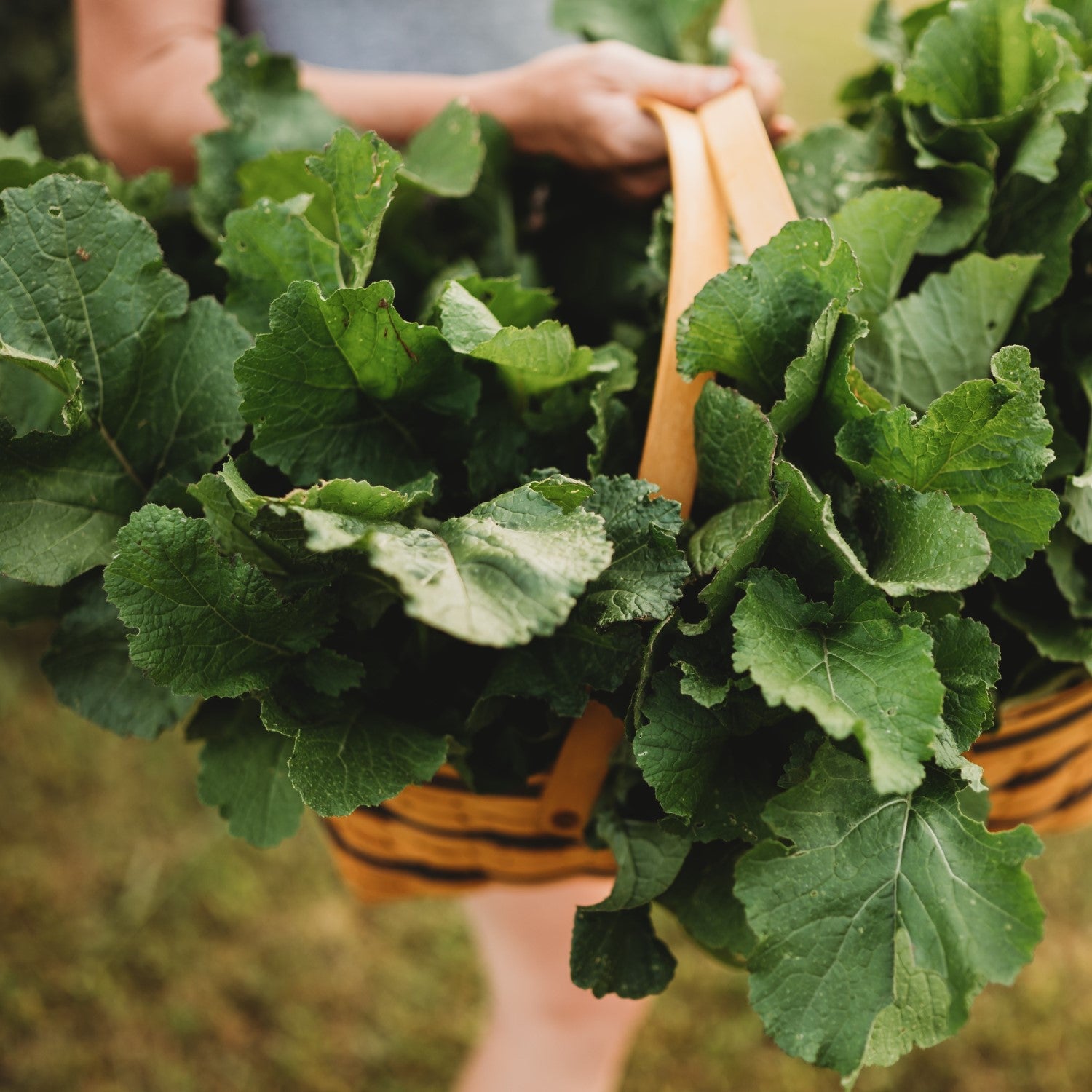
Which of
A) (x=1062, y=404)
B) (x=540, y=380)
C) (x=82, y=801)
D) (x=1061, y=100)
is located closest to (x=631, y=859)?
(x=540, y=380)

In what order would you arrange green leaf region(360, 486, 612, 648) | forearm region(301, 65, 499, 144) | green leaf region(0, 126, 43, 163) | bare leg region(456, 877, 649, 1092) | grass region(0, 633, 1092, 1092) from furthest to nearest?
grass region(0, 633, 1092, 1092), bare leg region(456, 877, 649, 1092), forearm region(301, 65, 499, 144), green leaf region(0, 126, 43, 163), green leaf region(360, 486, 612, 648)

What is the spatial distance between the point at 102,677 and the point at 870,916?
0.42 m

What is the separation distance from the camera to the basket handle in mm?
544

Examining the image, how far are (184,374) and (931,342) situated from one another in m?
0.41

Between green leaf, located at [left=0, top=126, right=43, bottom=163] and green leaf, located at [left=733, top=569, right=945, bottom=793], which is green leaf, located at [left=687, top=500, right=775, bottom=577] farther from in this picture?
green leaf, located at [left=0, top=126, right=43, bottom=163]

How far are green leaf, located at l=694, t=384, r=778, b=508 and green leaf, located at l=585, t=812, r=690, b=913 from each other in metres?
0.18

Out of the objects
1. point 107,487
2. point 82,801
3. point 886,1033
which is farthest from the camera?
point 82,801

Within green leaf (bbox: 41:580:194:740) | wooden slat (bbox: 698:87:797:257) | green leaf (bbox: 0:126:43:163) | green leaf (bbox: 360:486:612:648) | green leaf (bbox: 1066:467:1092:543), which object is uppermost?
wooden slat (bbox: 698:87:797:257)

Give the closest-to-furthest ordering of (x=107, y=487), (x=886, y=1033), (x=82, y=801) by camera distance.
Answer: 1. (x=886, y=1033)
2. (x=107, y=487)
3. (x=82, y=801)

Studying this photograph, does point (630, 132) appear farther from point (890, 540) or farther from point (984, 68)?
point (890, 540)

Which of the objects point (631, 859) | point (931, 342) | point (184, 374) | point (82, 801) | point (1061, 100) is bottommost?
point (82, 801)

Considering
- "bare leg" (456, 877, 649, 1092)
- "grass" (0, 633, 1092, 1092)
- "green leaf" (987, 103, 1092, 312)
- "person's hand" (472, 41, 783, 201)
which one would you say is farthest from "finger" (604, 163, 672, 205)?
"grass" (0, 633, 1092, 1092)

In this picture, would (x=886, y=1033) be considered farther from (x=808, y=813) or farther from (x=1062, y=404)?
(x=1062, y=404)

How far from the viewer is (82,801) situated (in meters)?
1.61
